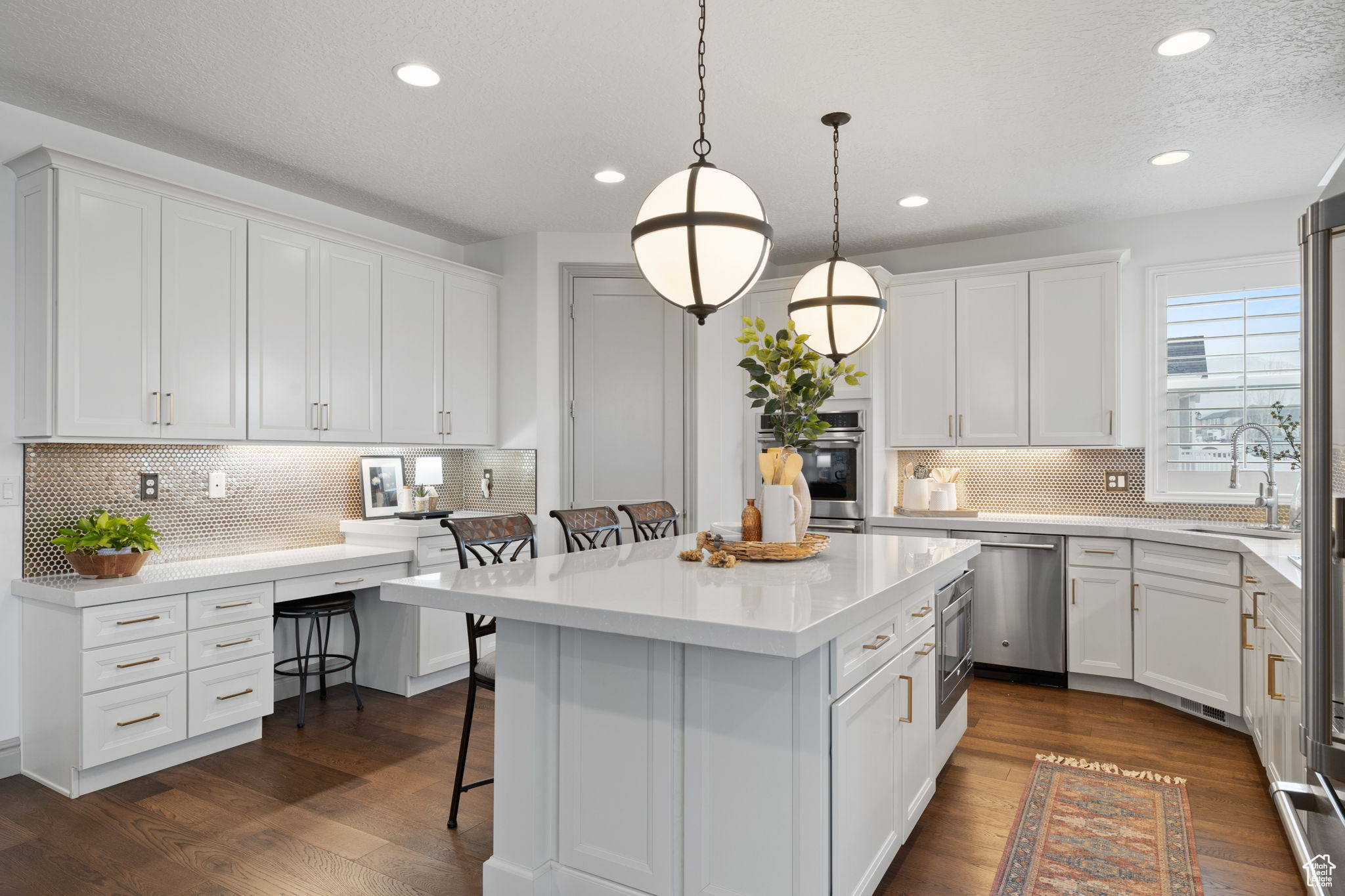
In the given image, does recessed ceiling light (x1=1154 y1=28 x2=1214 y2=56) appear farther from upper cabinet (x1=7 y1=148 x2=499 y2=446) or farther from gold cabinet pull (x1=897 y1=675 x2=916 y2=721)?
upper cabinet (x1=7 y1=148 x2=499 y2=446)

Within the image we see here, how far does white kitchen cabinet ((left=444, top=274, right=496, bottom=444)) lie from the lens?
471cm

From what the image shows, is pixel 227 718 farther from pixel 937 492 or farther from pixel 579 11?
pixel 937 492

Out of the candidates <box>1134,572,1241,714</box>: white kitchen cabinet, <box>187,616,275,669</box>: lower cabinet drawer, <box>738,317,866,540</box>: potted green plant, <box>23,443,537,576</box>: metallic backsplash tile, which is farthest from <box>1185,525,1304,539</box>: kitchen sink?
<box>187,616,275,669</box>: lower cabinet drawer

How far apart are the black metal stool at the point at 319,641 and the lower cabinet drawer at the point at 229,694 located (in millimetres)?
194

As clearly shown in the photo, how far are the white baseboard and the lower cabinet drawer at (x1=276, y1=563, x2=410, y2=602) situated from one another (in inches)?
41.7

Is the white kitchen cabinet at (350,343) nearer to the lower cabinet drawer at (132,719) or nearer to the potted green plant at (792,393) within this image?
the lower cabinet drawer at (132,719)

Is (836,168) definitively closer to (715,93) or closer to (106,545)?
(715,93)

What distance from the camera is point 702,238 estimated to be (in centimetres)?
186

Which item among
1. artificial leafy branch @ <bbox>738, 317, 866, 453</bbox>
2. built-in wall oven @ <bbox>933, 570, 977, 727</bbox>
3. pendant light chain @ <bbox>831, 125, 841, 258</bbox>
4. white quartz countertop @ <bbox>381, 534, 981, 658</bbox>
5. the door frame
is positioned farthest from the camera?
the door frame

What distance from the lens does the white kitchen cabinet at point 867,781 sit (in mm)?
1764

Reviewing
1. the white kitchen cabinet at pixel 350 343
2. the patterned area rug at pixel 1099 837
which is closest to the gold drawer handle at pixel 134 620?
the white kitchen cabinet at pixel 350 343

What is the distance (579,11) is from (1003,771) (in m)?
3.22

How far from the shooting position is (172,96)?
3.00 metres

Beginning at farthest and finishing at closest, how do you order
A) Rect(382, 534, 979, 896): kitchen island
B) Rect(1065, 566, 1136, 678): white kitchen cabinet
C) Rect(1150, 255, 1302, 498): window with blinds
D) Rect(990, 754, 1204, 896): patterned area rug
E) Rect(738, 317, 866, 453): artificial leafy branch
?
Rect(1150, 255, 1302, 498): window with blinds → Rect(1065, 566, 1136, 678): white kitchen cabinet → Rect(738, 317, 866, 453): artificial leafy branch → Rect(990, 754, 1204, 896): patterned area rug → Rect(382, 534, 979, 896): kitchen island
